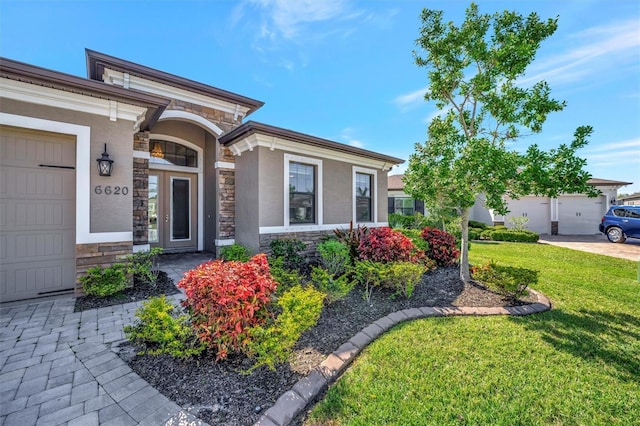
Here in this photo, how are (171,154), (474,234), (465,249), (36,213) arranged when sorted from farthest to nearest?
(474,234), (171,154), (465,249), (36,213)

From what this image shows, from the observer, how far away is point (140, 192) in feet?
20.5

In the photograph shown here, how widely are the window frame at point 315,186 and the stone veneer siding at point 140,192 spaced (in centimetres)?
338

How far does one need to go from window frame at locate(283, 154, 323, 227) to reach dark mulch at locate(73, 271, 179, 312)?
9.55ft

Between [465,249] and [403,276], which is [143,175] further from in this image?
[465,249]

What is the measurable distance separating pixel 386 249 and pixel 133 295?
4741 mm

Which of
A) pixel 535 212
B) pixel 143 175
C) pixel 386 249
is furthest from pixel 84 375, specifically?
pixel 535 212

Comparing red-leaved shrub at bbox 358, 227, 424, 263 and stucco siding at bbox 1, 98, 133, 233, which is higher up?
stucco siding at bbox 1, 98, 133, 233

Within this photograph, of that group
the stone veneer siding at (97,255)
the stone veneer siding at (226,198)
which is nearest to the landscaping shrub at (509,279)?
the stone veneer siding at (226,198)

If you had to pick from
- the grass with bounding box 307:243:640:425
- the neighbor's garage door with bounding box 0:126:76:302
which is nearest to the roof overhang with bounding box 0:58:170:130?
the neighbor's garage door with bounding box 0:126:76:302

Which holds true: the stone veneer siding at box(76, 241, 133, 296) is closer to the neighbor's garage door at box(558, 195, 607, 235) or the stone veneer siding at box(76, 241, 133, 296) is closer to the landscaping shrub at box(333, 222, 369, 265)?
the landscaping shrub at box(333, 222, 369, 265)

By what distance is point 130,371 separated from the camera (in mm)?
2516

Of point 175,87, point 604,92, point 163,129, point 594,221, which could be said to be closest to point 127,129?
point 175,87

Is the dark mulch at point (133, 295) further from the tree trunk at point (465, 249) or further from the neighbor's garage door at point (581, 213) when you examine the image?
the neighbor's garage door at point (581, 213)

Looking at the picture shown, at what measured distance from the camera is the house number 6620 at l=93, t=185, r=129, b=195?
Result: 4538 millimetres
